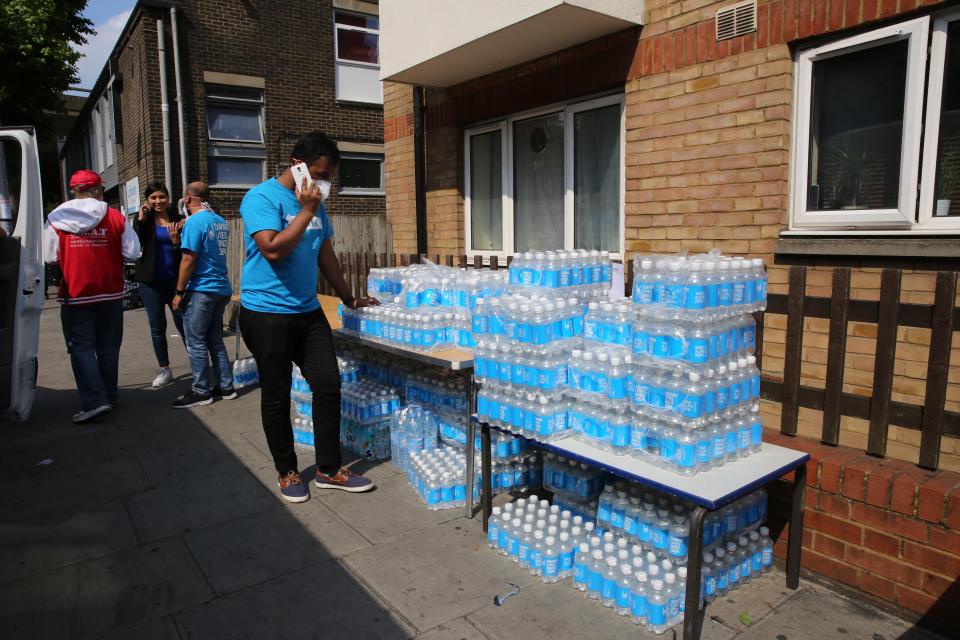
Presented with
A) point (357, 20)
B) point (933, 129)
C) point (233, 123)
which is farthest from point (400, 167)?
point (357, 20)

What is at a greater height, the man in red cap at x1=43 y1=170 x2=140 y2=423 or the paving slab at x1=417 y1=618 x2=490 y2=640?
the man in red cap at x1=43 y1=170 x2=140 y2=423

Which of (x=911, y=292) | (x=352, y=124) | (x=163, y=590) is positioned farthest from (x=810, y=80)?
(x=352, y=124)

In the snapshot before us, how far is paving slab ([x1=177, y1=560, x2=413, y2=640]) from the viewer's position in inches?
115

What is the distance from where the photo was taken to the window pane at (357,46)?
1675cm

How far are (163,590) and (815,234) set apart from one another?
4226 mm

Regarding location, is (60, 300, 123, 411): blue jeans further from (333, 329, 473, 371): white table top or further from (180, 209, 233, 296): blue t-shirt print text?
(333, 329, 473, 371): white table top

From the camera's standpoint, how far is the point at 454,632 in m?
2.91

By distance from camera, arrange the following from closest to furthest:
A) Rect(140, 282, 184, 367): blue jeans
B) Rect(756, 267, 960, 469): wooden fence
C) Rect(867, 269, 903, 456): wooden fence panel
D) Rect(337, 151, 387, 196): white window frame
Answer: Rect(756, 267, 960, 469): wooden fence → Rect(867, 269, 903, 456): wooden fence panel → Rect(140, 282, 184, 367): blue jeans → Rect(337, 151, 387, 196): white window frame

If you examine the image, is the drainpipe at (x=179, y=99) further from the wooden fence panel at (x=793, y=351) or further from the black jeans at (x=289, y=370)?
the wooden fence panel at (x=793, y=351)

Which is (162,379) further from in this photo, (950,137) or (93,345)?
(950,137)

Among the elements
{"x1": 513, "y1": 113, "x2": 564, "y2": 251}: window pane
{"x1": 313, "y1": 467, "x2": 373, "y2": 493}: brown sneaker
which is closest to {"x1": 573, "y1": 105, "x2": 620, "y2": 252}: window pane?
{"x1": 513, "y1": 113, "x2": 564, "y2": 251}: window pane

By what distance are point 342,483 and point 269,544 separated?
2.36 ft

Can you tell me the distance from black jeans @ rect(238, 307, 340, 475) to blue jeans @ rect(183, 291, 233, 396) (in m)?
2.37

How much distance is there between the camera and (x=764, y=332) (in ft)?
13.1
